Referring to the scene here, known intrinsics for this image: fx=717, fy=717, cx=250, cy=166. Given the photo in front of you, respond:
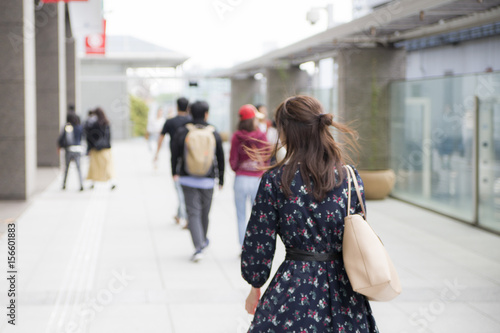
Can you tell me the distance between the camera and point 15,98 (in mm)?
11789

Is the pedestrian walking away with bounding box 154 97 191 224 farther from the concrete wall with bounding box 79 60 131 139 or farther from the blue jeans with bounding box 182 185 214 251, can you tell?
the concrete wall with bounding box 79 60 131 139

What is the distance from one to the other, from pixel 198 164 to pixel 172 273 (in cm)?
111

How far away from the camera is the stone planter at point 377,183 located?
1283 centimetres

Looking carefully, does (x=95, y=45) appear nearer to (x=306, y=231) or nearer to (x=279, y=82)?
(x=279, y=82)

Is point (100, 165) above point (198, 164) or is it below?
below

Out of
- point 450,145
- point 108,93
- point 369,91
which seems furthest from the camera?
point 108,93

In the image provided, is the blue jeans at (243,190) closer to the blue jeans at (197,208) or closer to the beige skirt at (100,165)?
the blue jeans at (197,208)

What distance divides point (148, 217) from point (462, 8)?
5.41 meters

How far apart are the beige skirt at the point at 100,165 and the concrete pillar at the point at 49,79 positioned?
5.90m

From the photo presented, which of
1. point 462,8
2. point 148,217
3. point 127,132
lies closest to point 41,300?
point 148,217

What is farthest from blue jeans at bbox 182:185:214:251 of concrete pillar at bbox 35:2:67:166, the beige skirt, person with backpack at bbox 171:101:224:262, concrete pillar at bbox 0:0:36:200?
concrete pillar at bbox 35:2:67:166

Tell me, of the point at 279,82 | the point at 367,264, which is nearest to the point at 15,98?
the point at 367,264

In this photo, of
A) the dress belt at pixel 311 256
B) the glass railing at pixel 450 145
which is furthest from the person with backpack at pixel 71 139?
the dress belt at pixel 311 256

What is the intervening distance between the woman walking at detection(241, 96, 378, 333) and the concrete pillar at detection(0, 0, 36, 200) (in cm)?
958
